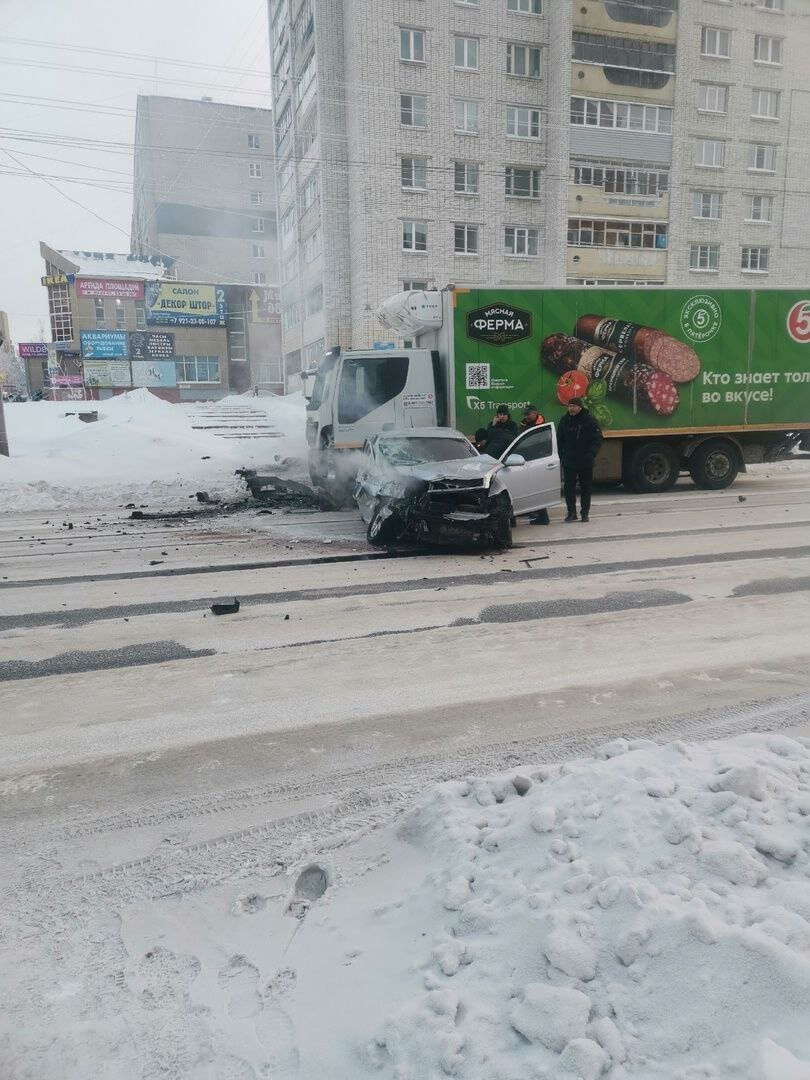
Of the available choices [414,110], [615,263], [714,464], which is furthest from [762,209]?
[714,464]

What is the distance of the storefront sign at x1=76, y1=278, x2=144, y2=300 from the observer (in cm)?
5728

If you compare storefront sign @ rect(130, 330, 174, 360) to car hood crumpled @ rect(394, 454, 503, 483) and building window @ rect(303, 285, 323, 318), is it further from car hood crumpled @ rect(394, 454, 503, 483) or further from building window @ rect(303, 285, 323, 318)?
car hood crumpled @ rect(394, 454, 503, 483)

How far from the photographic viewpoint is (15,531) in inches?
419

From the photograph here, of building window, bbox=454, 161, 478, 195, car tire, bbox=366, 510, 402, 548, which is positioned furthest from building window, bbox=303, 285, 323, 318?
car tire, bbox=366, 510, 402, 548

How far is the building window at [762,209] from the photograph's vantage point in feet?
119

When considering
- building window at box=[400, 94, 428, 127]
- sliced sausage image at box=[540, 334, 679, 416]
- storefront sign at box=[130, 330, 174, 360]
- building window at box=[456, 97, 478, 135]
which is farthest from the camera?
storefront sign at box=[130, 330, 174, 360]

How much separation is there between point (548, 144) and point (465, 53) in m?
5.31

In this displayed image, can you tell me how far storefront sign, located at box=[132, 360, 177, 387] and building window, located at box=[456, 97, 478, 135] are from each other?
32.7m

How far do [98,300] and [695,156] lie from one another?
4469 centimetres

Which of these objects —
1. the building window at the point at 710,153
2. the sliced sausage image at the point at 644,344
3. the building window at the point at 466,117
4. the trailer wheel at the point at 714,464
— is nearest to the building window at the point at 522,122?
the building window at the point at 466,117

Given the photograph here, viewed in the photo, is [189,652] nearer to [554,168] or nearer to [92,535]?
[92,535]

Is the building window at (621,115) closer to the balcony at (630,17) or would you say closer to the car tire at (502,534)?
the balcony at (630,17)

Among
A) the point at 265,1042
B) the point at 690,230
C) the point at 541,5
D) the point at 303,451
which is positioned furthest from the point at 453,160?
the point at 265,1042

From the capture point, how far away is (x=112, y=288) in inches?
2274
